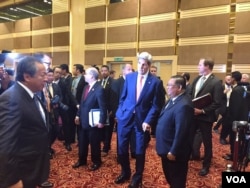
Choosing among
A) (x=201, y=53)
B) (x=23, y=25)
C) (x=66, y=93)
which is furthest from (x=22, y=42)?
(x=66, y=93)

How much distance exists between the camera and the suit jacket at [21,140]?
4.46 ft

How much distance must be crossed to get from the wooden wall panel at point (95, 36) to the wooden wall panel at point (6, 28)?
523cm

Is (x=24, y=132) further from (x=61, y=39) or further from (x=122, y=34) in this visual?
(x=61, y=39)

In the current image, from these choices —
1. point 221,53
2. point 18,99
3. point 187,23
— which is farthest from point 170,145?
point 187,23

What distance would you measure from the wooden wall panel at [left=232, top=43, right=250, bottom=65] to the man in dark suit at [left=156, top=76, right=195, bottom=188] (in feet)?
16.9

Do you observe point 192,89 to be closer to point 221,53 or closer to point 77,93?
point 77,93

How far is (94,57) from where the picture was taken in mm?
9805

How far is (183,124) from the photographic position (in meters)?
2.10

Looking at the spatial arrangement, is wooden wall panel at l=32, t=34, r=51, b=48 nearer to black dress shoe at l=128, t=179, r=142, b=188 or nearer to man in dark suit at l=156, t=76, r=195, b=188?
black dress shoe at l=128, t=179, r=142, b=188

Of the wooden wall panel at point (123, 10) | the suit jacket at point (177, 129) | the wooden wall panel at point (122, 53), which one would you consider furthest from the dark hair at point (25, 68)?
the wooden wall panel at point (123, 10)

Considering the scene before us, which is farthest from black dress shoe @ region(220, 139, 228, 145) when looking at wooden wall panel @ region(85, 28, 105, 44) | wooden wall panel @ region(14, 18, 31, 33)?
wooden wall panel @ region(14, 18, 31, 33)

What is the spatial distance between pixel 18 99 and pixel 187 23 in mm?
7021

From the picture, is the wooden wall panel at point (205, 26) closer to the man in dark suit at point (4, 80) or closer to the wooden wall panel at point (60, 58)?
the wooden wall panel at point (60, 58)

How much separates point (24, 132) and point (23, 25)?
40.1 feet
